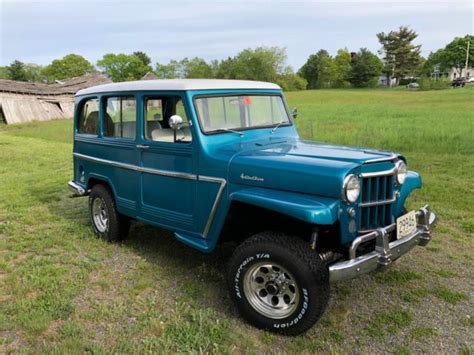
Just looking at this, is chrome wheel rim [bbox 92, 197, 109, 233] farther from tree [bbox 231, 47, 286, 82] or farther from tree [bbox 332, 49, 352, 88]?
tree [bbox 332, 49, 352, 88]

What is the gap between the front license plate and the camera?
12.0 feet

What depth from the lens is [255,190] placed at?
3678mm

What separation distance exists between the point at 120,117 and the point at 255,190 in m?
2.37

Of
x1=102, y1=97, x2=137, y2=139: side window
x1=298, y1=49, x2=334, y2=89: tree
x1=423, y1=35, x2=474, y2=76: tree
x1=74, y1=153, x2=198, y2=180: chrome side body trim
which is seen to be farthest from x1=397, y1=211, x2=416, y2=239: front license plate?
x1=423, y1=35, x2=474, y2=76: tree

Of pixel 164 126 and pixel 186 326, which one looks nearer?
pixel 186 326

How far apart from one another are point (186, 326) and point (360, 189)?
6.03ft

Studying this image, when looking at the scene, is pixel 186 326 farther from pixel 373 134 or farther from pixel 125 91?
pixel 373 134

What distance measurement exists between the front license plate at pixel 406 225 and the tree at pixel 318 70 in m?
91.2

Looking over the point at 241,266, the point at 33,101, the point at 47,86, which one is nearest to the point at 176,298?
the point at 241,266

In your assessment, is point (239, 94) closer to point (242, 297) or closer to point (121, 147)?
point (121, 147)

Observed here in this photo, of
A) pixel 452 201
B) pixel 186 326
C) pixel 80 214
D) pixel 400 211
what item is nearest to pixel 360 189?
pixel 400 211

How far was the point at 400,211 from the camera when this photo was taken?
4266 millimetres

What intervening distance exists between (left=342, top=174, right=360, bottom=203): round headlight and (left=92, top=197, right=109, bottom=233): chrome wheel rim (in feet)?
11.6

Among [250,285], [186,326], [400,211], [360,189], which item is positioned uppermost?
[360,189]
